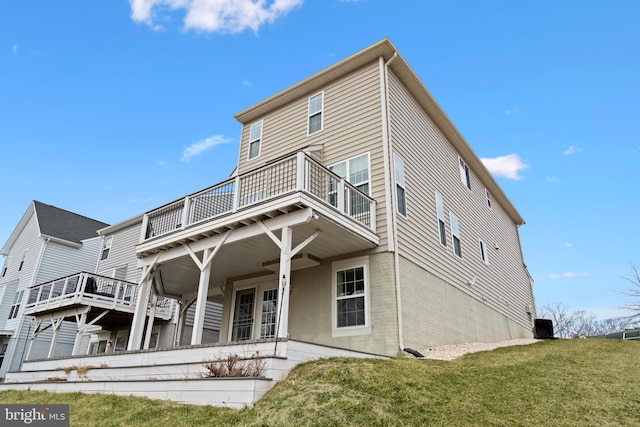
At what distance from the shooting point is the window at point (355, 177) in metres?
10.5

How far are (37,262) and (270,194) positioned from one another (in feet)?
71.4

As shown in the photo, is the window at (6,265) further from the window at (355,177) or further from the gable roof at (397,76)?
the window at (355,177)

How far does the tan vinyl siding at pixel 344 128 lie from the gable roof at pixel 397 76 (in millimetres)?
209

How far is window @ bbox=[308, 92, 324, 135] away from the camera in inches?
520

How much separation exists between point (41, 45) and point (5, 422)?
18.2 meters

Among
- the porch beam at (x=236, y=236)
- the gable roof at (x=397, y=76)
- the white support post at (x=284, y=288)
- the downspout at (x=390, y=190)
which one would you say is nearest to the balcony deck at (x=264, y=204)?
the porch beam at (x=236, y=236)

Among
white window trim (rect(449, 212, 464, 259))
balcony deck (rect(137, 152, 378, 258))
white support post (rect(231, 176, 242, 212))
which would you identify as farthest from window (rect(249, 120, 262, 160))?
white window trim (rect(449, 212, 464, 259))

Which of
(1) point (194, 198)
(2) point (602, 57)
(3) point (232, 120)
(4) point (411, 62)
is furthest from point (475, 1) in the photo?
(1) point (194, 198)

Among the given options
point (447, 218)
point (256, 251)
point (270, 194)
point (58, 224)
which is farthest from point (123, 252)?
point (447, 218)

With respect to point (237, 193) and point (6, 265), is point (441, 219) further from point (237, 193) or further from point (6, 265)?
point (6, 265)

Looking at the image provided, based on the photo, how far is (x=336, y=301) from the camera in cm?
1030

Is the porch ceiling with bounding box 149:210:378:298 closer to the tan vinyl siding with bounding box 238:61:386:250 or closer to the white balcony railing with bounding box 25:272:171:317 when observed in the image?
the tan vinyl siding with bounding box 238:61:386:250

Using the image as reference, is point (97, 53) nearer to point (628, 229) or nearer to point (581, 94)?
point (581, 94)

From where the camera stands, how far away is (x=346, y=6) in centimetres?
1548
